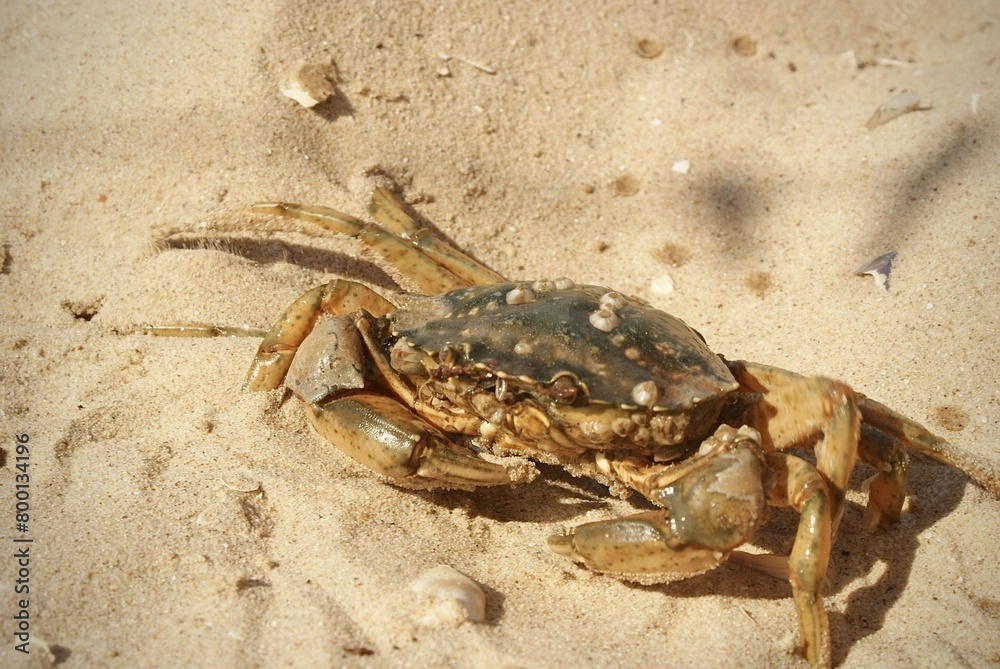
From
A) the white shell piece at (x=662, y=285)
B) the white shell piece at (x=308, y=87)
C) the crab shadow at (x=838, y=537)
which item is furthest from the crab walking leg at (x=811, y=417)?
the white shell piece at (x=308, y=87)

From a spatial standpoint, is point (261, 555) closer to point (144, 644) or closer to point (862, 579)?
point (144, 644)

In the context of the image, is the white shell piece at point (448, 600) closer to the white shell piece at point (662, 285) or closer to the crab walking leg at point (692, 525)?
the crab walking leg at point (692, 525)

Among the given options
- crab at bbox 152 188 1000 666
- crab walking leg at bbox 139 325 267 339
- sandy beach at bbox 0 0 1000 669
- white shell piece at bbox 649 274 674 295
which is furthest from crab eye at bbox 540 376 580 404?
white shell piece at bbox 649 274 674 295

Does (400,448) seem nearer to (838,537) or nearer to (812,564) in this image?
(812,564)

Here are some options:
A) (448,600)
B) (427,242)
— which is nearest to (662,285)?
(427,242)

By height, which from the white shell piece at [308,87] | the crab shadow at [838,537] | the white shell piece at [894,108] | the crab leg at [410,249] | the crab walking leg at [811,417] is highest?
the white shell piece at [894,108]

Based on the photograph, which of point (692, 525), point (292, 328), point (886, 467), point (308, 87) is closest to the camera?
point (692, 525)
